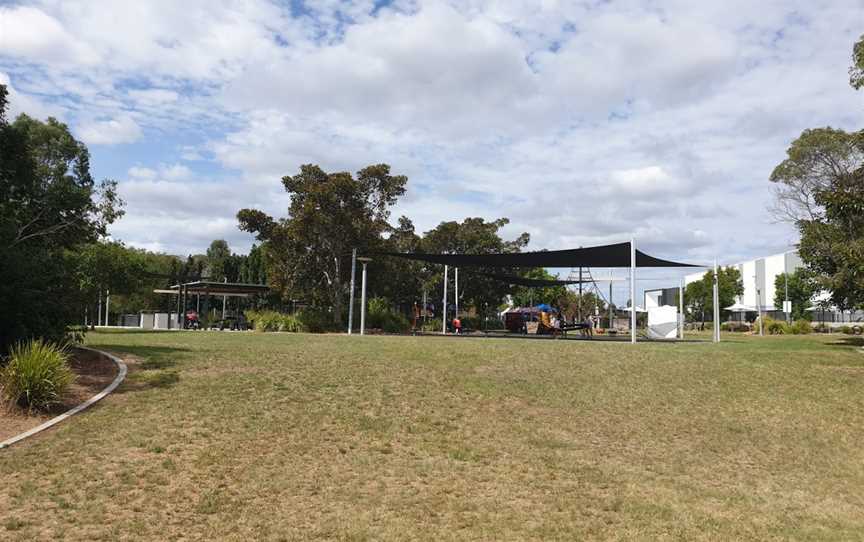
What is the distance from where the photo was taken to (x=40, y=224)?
1348cm

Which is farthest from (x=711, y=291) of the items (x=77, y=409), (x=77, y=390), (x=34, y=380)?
(x=34, y=380)

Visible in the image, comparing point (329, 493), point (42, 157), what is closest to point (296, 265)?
point (42, 157)

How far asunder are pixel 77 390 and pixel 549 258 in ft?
→ 44.6

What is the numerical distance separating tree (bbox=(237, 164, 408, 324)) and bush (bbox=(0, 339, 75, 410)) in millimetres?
14860

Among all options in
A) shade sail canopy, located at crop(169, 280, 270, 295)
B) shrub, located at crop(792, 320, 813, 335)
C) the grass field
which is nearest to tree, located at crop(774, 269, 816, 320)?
→ shrub, located at crop(792, 320, 813, 335)

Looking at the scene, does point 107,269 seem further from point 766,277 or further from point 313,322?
point 766,277

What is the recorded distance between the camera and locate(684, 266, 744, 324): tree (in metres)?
51.8

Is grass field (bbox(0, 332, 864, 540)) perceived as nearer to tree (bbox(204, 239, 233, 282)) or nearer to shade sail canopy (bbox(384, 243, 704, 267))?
shade sail canopy (bbox(384, 243, 704, 267))

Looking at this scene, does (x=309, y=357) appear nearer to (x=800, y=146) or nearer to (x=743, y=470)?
(x=743, y=470)

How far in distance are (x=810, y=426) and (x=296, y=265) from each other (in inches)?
703

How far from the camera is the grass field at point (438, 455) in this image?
504cm

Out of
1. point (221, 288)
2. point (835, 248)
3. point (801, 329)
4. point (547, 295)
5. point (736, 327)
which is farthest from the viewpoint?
point (547, 295)

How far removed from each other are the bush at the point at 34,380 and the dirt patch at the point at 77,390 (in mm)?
117

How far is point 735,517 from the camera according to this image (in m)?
5.52
